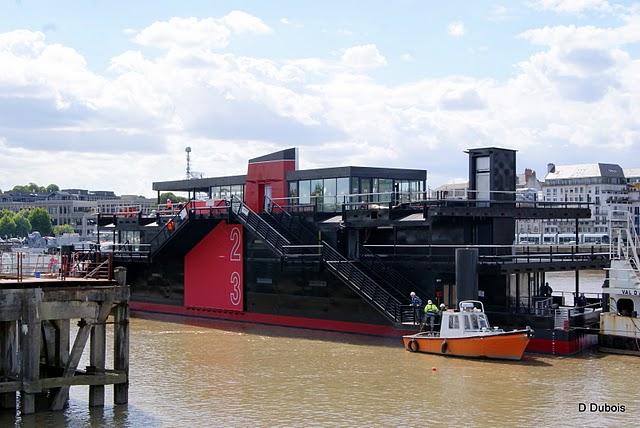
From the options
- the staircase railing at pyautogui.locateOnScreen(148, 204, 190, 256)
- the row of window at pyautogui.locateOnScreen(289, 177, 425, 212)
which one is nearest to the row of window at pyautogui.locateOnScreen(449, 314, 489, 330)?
the row of window at pyautogui.locateOnScreen(289, 177, 425, 212)

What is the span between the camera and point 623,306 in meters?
38.3

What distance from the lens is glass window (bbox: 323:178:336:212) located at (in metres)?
48.1

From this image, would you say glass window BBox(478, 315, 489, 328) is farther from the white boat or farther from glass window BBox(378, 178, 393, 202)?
glass window BBox(378, 178, 393, 202)

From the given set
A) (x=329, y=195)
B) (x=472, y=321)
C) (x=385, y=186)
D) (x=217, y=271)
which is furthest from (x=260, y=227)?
(x=472, y=321)

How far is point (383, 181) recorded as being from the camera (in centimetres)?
4959

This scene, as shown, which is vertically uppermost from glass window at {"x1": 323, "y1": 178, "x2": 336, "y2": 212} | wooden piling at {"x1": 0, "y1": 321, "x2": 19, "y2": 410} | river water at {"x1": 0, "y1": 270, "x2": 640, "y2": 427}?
glass window at {"x1": 323, "y1": 178, "x2": 336, "y2": 212}

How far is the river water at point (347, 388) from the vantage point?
25.4m

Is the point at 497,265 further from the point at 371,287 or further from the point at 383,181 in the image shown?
the point at 383,181

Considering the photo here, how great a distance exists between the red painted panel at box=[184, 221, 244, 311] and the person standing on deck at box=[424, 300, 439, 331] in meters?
14.4

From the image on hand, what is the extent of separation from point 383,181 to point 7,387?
29159 mm

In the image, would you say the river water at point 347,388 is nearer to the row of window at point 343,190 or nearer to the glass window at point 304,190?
the row of window at point 343,190

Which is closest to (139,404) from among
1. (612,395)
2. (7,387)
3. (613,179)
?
(7,387)

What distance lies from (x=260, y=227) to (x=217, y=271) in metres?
5.33

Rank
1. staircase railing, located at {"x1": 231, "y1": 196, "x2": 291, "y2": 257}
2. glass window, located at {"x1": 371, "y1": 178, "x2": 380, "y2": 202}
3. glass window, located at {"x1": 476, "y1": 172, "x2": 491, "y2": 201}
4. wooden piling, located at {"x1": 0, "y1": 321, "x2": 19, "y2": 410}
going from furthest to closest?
1. glass window, located at {"x1": 371, "y1": 178, "x2": 380, "y2": 202}
2. staircase railing, located at {"x1": 231, "y1": 196, "x2": 291, "y2": 257}
3. glass window, located at {"x1": 476, "y1": 172, "x2": 491, "y2": 201}
4. wooden piling, located at {"x1": 0, "y1": 321, "x2": 19, "y2": 410}
